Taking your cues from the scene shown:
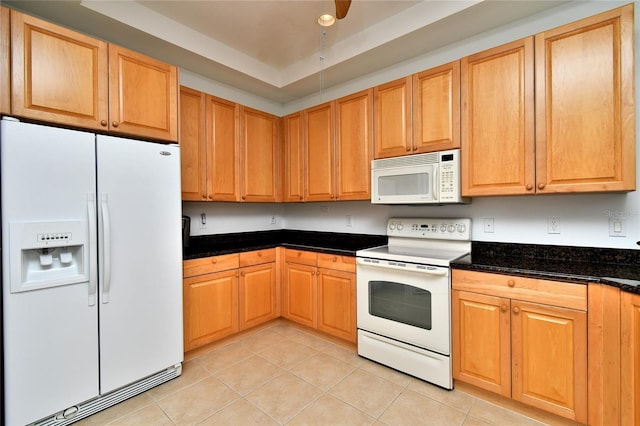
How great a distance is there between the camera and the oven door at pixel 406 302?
1.95 metres

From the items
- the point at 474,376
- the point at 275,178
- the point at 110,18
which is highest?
the point at 110,18

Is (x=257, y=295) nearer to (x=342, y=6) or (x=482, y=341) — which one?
(x=482, y=341)

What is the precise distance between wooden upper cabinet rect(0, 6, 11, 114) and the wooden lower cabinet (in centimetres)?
222

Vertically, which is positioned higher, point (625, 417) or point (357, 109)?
point (357, 109)

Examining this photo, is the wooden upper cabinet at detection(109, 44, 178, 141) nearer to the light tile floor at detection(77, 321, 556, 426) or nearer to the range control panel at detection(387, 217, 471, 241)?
the light tile floor at detection(77, 321, 556, 426)

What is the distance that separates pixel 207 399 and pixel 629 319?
241cm

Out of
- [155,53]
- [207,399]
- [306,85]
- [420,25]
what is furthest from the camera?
[306,85]

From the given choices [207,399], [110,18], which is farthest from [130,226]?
[110,18]

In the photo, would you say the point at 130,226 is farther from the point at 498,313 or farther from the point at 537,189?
the point at 537,189

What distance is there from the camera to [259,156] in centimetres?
315

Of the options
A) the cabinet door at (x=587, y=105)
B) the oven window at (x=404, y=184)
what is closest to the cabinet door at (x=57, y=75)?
the oven window at (x=404, y=184)

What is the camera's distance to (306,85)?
10.7 ft

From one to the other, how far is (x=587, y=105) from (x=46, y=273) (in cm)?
323

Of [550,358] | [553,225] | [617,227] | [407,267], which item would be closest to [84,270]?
[407,267]
